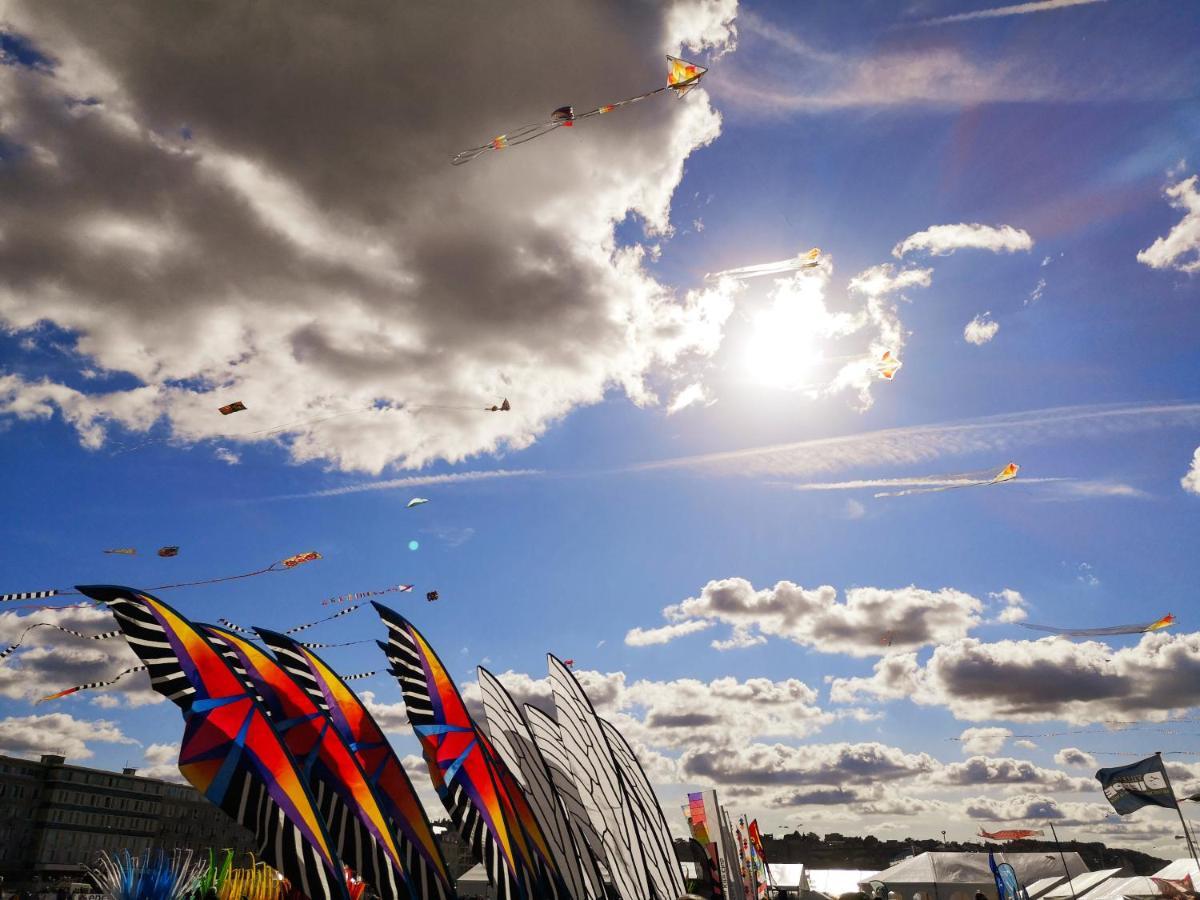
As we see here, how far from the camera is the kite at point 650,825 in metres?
30.4

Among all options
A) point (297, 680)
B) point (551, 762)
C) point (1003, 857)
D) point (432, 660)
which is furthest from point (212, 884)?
point (1003, 857)

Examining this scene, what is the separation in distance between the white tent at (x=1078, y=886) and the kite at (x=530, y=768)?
31.8 m

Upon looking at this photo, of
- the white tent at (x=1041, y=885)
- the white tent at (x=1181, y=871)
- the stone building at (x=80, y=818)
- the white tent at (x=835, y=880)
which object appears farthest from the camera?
the stone building at (x=80, y=818)

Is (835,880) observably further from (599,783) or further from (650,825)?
→ (599,783)

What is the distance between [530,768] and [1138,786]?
2709 cm

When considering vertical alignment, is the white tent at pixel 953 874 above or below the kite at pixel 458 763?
below

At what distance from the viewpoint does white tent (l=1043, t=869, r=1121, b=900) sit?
1715 inches

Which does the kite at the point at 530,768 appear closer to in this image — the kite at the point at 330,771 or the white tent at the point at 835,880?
the kite at the point at 330,771

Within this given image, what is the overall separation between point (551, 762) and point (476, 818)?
855 cm

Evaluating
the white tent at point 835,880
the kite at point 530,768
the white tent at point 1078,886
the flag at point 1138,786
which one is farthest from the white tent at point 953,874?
the kite at point 530,768

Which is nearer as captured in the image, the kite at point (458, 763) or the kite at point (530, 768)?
the kite at point (458, 763)

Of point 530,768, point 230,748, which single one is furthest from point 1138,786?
point 230,748

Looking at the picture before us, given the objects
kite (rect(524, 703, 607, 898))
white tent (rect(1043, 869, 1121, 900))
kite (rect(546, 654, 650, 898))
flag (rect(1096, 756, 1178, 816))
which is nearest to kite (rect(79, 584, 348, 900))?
kite (rect(546, 654, 650, 898))

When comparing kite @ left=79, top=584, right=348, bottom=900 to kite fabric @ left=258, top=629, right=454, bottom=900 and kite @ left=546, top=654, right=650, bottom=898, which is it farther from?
kite @ left=546, top=654, right=650, bottom=898
